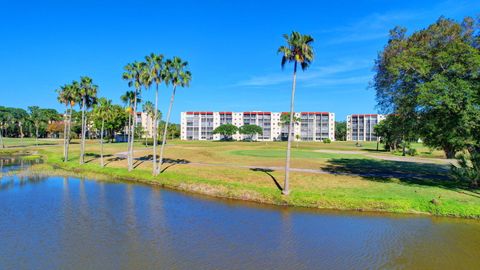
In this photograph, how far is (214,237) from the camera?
64.4 feet

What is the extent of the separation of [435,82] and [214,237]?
2303 cm

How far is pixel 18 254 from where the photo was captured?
644 inches

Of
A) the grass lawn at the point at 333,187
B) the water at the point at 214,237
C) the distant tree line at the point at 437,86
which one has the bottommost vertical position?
the water at the point at 214,237

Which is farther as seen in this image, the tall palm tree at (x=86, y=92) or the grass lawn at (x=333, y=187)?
the tall palm tree at (x=86, y=92)

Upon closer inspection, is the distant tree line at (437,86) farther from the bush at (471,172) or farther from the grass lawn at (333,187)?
the grass lawn at (333,187)

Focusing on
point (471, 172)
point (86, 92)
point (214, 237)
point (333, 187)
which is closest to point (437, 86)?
point (471, 172)

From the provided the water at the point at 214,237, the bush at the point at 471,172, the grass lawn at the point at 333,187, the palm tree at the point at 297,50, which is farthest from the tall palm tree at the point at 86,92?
the bush at the point at 471,172

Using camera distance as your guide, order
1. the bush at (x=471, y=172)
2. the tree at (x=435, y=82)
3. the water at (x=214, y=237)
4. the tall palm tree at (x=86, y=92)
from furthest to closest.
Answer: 1. the tall palm tree at (x=86, y=92)
2. the bush at (x=471, y=172)
3. the tree at (x=435, y=82)
4. the water at (x=214, y=237)

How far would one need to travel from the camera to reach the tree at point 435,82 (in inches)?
1142

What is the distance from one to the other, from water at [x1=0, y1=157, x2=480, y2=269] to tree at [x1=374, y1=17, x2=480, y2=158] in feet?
32.1

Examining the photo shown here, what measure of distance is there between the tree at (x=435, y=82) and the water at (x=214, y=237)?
32.1 ft

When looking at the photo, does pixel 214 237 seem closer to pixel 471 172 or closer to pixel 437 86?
pixel 437 86

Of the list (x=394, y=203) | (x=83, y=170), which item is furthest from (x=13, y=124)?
(x=394, y=203)

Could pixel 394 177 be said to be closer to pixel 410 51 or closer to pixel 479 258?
pixel 410 51
